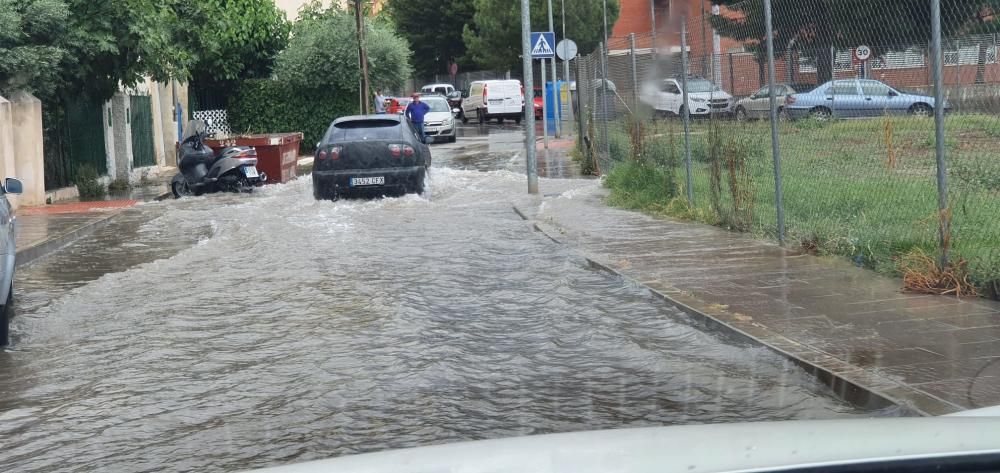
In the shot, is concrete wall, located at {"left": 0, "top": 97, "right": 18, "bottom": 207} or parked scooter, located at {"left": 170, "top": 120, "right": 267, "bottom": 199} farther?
parked scooter, located at {"left": 170, "top": 120, "right": 267, "bottom": 199}

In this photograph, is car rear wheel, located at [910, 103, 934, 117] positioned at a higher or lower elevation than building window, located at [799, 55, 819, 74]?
lower

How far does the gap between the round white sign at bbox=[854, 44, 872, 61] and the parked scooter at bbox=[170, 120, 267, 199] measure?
44.1 feet

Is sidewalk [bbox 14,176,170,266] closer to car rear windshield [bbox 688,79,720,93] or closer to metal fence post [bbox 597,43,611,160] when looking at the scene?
car rear windshield [bbox 688,79,720,93]

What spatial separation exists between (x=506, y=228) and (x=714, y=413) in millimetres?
8467

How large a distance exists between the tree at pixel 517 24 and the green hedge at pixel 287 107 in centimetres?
2005

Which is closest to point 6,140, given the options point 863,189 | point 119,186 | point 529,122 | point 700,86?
point 119,186

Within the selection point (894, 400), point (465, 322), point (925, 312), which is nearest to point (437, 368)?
point (465, 322)

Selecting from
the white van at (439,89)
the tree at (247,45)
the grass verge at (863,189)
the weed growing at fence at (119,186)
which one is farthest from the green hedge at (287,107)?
the grass verge at (863,189)

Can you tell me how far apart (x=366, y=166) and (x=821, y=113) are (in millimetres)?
9278

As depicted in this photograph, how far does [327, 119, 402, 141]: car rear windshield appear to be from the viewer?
1833 cm

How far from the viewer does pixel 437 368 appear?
7293 millimetres

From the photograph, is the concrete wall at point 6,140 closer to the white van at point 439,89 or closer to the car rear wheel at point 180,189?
the car rear wheel at point 180,189

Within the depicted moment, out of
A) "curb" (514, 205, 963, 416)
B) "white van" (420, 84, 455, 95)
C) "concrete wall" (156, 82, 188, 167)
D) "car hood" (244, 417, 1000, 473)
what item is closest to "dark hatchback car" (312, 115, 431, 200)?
"curb" (514, 205, 963, 416)

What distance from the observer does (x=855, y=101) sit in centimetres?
956
